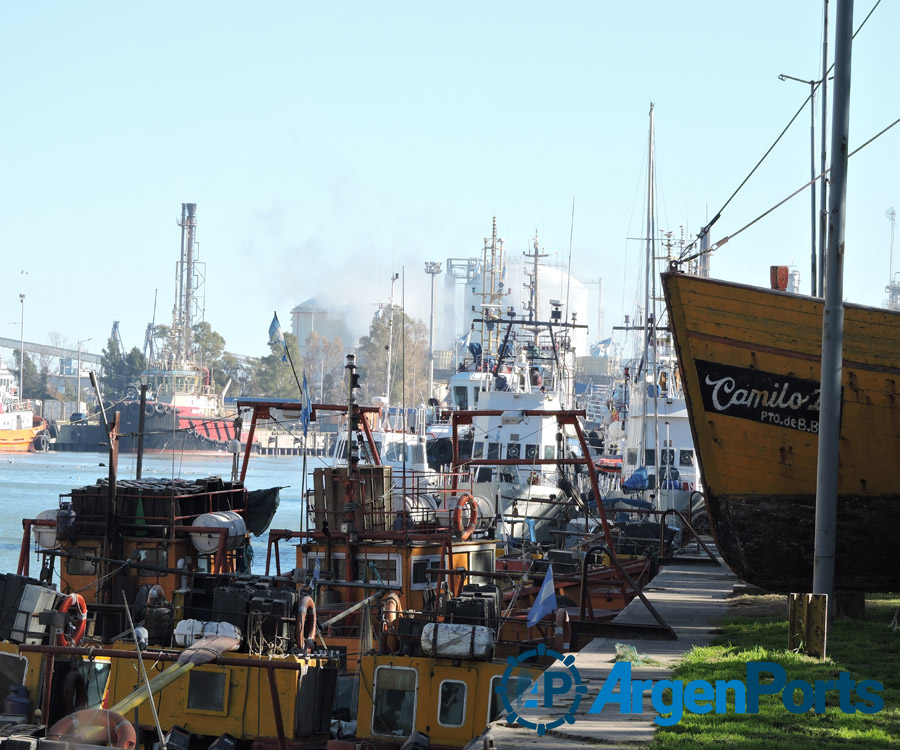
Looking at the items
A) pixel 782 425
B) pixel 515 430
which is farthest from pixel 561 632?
pixel 515 430

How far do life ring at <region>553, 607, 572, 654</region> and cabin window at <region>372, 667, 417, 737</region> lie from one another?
2.66m

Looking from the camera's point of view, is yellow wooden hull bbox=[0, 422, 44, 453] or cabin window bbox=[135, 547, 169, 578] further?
yellow wooden hull bbox=[0, 422, 44, 453]

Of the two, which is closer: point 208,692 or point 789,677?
point 789,677

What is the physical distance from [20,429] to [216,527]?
12821 centimetres

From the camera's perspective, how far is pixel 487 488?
3388cm

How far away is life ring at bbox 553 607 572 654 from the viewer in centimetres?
1747

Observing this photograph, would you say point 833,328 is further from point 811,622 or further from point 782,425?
point 782,425

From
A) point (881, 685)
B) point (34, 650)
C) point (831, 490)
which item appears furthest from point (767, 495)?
point (34, 650)

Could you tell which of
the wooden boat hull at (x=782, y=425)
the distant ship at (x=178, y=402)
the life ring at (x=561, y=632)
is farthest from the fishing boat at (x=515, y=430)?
the distant ship at (x=178, y=402)

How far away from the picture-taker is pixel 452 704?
15500mm

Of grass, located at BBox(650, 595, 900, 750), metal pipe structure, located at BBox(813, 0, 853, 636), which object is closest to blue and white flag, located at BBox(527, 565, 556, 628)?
grass, located at BBox(650, 595, 900, 750)

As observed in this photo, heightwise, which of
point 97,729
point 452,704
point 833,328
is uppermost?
point 833,328

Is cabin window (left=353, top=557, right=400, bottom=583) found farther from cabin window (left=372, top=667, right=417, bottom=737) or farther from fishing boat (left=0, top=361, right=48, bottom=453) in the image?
fishing boat (left=0, top=361, right=48, bottom=453)

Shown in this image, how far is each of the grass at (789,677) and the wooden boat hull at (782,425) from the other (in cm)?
79
